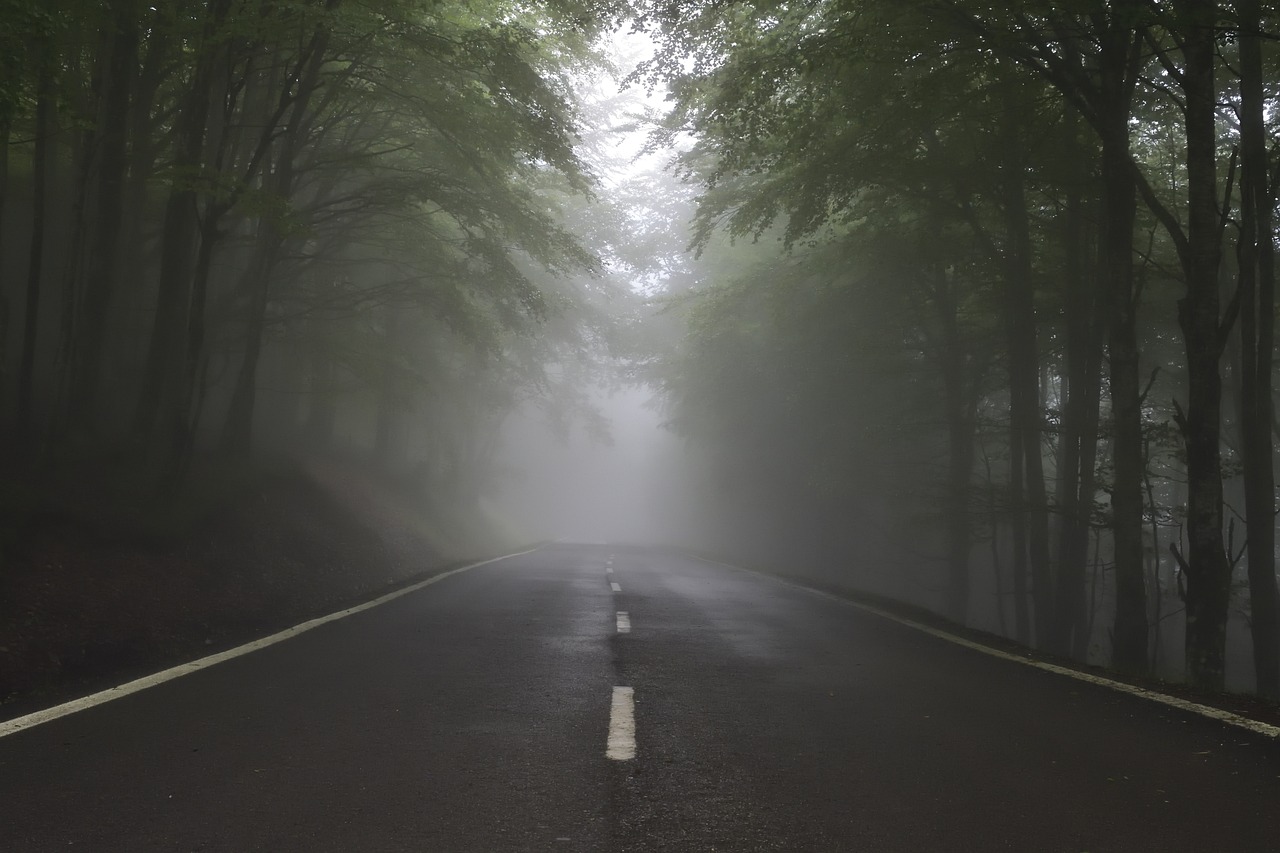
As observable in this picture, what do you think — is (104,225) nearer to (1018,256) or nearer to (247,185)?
(247,185)

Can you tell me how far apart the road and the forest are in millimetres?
4230

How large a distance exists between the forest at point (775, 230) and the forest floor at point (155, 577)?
426 millimetres

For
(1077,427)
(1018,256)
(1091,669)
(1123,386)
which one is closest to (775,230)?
(1018,256)

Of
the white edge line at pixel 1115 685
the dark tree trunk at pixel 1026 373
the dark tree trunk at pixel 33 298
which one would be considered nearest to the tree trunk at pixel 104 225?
the dark tree trunk at pixel 33 298

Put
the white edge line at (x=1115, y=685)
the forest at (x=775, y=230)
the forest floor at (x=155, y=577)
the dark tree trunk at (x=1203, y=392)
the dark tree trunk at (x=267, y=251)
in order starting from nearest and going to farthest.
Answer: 1. the white edge line at (x=1115, y=685)
2. the forest floor at (x=155, y=577)
3. the dark tree trunk at (x=1203, y=392)
4. the forest at (x=775, y=230)
5. the dark tree trunk at (x=267, y=251)

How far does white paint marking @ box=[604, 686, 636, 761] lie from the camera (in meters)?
5.34

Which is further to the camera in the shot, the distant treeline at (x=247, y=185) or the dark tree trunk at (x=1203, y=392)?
the distant treeline at (x=247, y=185)

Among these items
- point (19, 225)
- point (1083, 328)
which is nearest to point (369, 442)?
point (19, 225)

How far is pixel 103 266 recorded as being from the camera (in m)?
13.0

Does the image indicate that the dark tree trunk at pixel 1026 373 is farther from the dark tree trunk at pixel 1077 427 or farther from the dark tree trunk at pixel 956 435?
the dark tree trunk at pixel 956 435

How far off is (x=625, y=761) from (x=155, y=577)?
726cm

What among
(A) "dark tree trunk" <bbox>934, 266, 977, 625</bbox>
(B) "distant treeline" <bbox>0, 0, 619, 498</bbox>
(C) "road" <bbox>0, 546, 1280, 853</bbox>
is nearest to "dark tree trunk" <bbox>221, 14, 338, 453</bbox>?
(B) "distant treeline" <bbox>0, 0, 619, 498</bbox>

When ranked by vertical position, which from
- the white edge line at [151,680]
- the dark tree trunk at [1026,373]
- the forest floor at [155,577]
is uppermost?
the dark tree trunk at [1026,373]

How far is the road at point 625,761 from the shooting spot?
4055 mm
